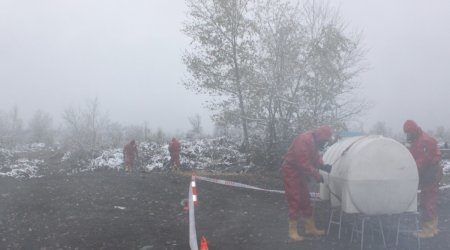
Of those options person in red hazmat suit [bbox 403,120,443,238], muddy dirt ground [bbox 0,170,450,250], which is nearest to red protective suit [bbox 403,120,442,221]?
person in red hazmat suit [bbox 403,120,443,238]

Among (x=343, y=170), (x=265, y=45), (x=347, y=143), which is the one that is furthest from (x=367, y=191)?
(x=265, y=45)

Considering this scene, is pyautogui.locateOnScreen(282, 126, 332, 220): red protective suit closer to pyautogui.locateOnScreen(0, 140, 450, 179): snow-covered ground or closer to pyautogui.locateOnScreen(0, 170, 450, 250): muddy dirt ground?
pyautogui.locateOnScreen(0, 170, 450, 250): muddy dirt ground

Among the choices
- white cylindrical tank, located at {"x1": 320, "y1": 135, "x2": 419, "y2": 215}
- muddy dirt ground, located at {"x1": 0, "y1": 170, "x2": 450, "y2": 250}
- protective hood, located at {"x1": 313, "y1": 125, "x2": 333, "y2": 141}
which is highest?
protective hood, located at {"x1": 313, "y1": 125, "x2": 333, "y2": 141}

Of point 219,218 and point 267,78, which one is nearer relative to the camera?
point 219,218

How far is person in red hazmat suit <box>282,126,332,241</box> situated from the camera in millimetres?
7035

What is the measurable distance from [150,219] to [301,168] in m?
3.36

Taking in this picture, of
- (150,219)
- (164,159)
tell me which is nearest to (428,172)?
(150,219)

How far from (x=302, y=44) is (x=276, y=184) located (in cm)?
728

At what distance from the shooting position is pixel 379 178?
6512 millimetres

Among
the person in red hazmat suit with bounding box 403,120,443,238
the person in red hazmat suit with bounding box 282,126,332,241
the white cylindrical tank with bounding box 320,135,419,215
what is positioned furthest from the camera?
the person in red hazmat suit with bounding box 403,120,443,238

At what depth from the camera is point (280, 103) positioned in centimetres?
1891

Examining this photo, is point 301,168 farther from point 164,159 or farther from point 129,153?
point 164,159

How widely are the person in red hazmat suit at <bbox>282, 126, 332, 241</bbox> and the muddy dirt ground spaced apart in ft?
1.28

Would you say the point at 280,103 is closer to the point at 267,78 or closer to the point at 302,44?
the point at 267,78
